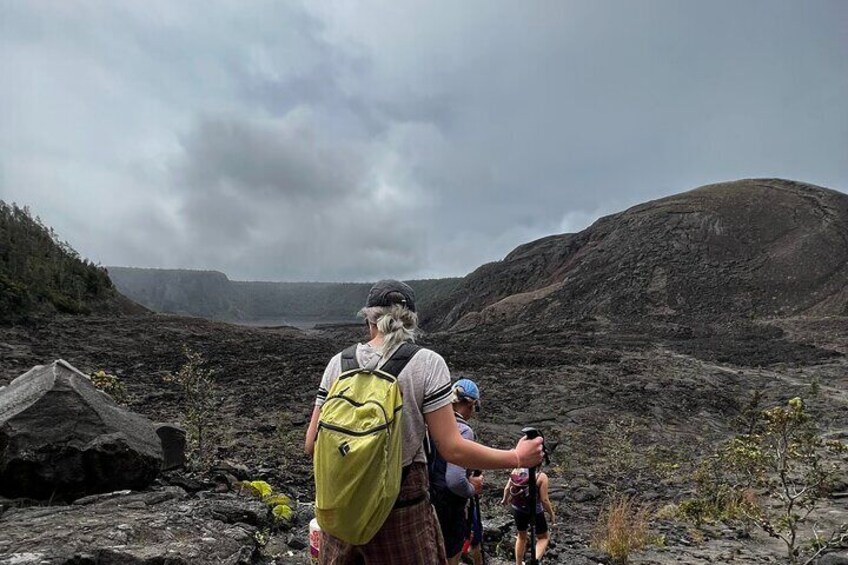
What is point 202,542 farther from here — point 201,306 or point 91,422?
point 201,306

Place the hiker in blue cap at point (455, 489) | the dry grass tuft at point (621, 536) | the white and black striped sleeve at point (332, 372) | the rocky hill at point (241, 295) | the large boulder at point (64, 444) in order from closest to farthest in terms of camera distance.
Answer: the white and black striped sleeve at point (332, 372) → the hiker in blue cap at point (455, 489) → the large boulder at point (64, 444) → the dry grass tuft at point (621, 536) → the rocky hill at point (241, 295)

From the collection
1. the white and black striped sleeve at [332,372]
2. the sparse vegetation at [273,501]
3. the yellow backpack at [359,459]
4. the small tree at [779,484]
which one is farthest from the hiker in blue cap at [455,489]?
the small tree at [779,484]

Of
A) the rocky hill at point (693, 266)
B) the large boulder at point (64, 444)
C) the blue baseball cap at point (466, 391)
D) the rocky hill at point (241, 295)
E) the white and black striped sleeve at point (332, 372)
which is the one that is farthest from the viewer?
the rocky hill at point (241, 295)

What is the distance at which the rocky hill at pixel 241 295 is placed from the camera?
334ft

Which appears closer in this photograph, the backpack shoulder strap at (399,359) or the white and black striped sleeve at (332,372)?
the backpack shoulder strap at (399,359)

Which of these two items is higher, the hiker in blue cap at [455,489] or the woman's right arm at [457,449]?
the woman's right arm at [457,449]

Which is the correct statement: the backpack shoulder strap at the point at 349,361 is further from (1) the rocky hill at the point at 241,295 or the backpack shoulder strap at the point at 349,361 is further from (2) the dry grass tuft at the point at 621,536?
(1) the rocky hill at the point at 241,295

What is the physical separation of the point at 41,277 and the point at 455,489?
88.5 ft

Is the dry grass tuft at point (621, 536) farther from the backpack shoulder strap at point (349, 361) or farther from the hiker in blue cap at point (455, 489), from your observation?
the backpack shoulder strap at point (349, 361)

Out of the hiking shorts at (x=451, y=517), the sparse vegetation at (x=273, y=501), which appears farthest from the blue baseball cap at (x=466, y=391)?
the sparse vegetation at (x=273, y=501)

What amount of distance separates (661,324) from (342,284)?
10819 cm

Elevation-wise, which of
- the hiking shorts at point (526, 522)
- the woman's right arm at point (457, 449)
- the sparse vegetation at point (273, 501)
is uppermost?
the woman's right arm at point (457, 449)

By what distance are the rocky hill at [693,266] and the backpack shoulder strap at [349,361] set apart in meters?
35.1

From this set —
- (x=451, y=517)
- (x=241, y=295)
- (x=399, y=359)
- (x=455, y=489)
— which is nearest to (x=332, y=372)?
(x=399, y=359)
